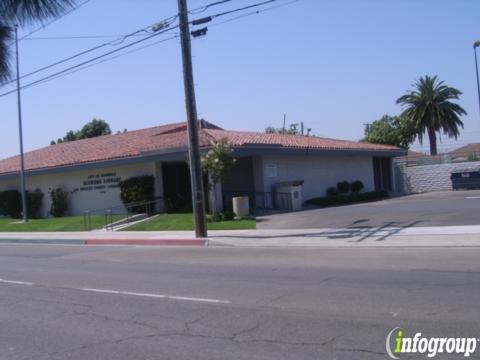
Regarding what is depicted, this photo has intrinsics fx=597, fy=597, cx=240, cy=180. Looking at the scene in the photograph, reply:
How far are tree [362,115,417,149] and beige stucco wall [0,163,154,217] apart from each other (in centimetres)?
3920

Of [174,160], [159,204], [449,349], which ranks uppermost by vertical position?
[174,160]

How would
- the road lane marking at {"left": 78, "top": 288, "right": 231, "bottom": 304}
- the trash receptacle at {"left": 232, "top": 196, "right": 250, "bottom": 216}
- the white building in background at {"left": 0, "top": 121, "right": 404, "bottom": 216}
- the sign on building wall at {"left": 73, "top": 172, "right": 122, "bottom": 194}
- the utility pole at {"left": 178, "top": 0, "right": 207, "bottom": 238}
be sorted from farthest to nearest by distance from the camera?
1. the sign on building wall at {"left": 73, "top": 172, "right": 122, "bottom": 194}
2. the white building in background at {"left": 0, "top": 121, "right": 404, "bottom": 216}
3. the trash receptacle at {"left": 232, "top": 196, "right": 250, "bottom": 216}
4. the utility pole at {"left": 178, "top": 0, "right": 207, "bottom": 238}
5. the road lane marking at {"left": 78, "top": 288, "right": 231, "bottom": 304}

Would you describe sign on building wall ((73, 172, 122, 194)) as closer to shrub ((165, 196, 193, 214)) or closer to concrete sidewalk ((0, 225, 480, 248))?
shrub ((165, 196, 193, 214))

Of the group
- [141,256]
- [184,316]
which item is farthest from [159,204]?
[184,316]

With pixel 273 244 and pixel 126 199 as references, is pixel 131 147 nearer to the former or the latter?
pixel 126 199

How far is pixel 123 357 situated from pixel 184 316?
195cm

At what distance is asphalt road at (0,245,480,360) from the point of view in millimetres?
6750

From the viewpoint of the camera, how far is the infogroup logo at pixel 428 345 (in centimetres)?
605

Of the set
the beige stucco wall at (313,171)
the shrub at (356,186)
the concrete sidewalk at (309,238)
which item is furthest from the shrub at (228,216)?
the shrub at (356,186)

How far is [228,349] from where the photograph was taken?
658cm

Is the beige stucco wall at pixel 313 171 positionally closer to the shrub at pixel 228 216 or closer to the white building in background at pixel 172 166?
the white building in background at pixel 172 166

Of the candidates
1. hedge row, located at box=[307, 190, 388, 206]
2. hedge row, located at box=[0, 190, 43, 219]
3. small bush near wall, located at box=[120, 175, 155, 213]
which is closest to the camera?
small bush near wall, located at box=[120, 175, 155, 213]

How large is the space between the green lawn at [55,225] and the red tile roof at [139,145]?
3.31 m

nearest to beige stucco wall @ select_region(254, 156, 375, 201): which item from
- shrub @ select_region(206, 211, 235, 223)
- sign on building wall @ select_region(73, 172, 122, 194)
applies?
shrub @ select_region(206, 211, 235, 223)
